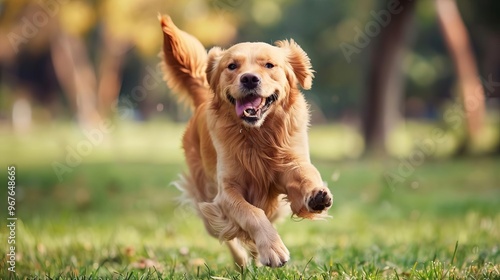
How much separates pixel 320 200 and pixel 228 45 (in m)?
2.38

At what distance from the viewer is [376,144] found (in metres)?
15.3

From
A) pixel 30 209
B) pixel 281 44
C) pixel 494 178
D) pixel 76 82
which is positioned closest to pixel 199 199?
pixel 281 44

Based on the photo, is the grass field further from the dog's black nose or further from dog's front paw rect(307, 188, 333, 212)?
the dog's black nose

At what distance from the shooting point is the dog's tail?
209 inches

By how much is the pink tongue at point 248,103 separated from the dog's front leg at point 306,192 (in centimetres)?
47

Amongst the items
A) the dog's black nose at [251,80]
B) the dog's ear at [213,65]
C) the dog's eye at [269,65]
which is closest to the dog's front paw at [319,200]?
the dog's black nose at [251,80]

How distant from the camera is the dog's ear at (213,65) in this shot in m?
4.50

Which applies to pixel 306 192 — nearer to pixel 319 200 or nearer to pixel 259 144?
pixel 319 200

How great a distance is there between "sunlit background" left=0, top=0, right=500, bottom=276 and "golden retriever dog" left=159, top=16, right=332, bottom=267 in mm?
557

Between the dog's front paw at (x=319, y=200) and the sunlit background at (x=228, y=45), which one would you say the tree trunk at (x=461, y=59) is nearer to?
the sunlit background at (x=228, y=45)

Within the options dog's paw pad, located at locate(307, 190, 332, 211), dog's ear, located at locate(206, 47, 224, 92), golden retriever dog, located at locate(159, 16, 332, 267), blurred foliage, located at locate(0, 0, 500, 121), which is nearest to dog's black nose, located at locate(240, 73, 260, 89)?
golden retriever dog, located at locate(159, 16, 332, 267)

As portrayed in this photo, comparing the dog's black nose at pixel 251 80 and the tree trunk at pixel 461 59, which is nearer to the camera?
the dog's black nose at pixel 251 80

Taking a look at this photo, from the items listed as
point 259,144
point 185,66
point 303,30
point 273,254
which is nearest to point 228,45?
point 185,66

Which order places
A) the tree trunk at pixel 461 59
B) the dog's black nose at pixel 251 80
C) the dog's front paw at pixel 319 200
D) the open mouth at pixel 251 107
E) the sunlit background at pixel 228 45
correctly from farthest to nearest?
1. the tree trunk at pixel 461 59
2. the sunlit background at pixel 228 45
3. the open mouth at pixel 251 107
4. the dog's black nose at pixel 251 80
5. the dog's front paw at pixel 319 200
